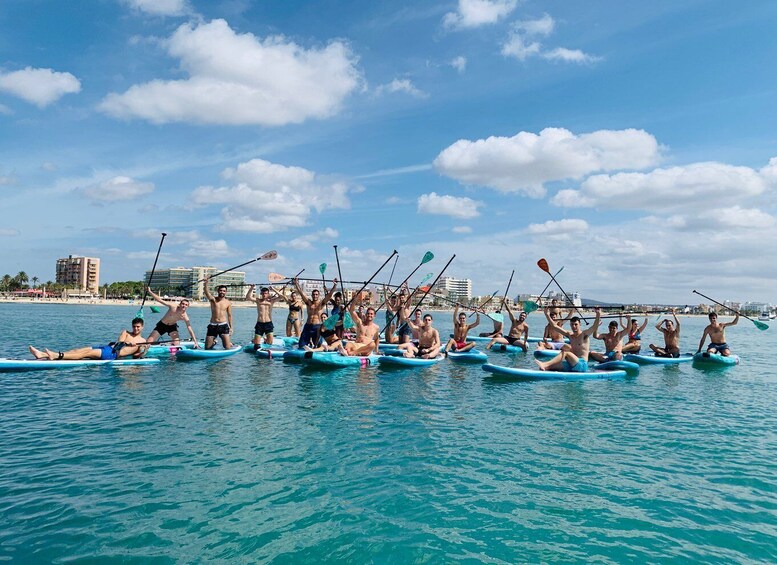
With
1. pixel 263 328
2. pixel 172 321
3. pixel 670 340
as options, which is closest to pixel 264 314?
pixel 263 328

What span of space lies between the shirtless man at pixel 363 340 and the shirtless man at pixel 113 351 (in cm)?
667

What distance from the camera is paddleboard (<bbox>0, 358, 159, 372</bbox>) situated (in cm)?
1547

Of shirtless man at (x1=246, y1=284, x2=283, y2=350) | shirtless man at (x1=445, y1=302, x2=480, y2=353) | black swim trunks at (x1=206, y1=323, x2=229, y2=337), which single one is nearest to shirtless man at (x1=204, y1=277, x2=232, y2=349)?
black swim trunks at (x1=206, y1=323, x2=229, y2=337)

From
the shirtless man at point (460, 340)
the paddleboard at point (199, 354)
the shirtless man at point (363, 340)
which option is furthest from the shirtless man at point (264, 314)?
the shirtless man at point (460, 340)

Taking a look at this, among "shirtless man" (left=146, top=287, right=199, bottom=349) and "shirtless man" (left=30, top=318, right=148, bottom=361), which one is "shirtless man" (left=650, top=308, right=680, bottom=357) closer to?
"shirtless man" (left=146, top=287, right=199, bottom=349)

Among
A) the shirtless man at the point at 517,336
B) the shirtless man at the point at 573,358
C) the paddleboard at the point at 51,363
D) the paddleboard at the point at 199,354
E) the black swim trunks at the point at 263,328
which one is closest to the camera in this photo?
the paddleboard at the point at 51,363

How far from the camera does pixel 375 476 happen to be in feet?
25.6

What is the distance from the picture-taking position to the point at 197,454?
27.6 feet

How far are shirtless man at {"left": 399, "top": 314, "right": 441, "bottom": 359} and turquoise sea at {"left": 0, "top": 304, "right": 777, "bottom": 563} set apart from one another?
550 cm

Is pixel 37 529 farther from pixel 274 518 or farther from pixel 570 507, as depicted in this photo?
pixel 570 507

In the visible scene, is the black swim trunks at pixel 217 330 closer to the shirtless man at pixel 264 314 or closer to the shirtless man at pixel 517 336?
the shirtless man at pixel 264 314

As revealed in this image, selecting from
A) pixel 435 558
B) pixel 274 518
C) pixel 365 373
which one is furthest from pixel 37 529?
pixel 365 373

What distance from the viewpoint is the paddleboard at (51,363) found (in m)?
15.5

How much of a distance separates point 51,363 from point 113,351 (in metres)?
1.74
